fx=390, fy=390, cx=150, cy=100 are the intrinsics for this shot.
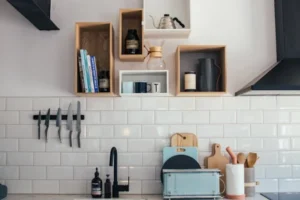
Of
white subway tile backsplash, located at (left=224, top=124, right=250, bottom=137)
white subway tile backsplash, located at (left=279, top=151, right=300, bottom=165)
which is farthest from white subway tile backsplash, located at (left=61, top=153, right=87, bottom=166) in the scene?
white subway tile backsplash, located at (left=279, top=151, right=300, bottom=165)

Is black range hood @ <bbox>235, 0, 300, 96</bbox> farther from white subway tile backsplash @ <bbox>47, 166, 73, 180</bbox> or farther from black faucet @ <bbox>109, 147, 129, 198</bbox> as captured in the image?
white subway tile backsplash @ <bbox>47, 166, 73, 180</bbox>

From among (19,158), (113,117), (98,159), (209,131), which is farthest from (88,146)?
(209,131)

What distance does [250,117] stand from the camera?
105 inches

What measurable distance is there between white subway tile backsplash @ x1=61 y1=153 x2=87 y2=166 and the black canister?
910mm

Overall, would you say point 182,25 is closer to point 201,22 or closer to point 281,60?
point 201,22

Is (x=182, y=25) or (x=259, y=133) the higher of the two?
(x=182, y=25)

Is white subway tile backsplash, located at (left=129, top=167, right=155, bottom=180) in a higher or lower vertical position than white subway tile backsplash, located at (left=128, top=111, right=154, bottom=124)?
lower

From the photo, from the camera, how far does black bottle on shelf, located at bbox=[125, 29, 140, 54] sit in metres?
2.54

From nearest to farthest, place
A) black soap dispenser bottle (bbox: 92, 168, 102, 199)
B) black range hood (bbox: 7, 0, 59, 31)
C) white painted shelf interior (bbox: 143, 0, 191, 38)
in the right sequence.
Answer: black range hood (bbox: 7, 0, 59, 31)
black soap dispenser bottle (bbox: 92, 168, 102, 199)
white painted shelf interior (bbox: 143, 0, 191, 38)

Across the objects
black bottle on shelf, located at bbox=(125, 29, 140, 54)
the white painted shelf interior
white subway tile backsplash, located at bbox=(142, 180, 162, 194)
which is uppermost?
the white painted shelf interior

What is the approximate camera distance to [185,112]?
2662 millimetres

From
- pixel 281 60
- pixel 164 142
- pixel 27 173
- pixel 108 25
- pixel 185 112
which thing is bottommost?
pixel 27 173

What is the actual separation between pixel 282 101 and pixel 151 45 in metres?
0.98

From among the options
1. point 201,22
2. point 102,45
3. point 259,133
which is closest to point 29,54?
point 102,45
